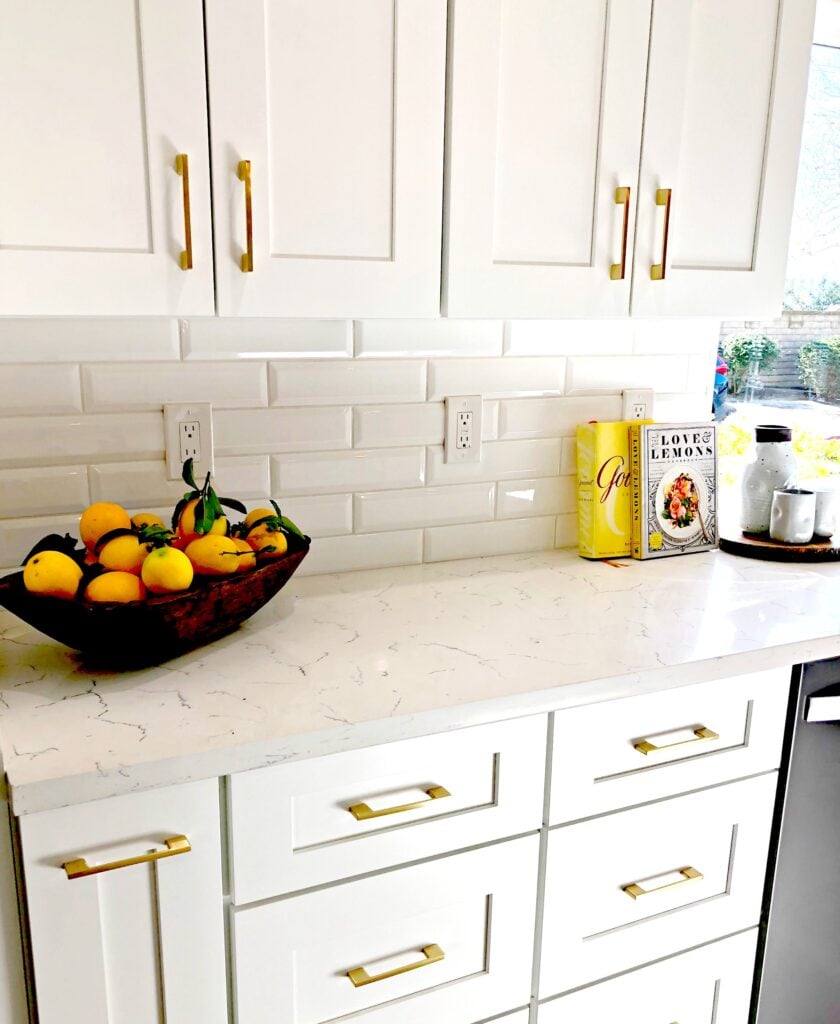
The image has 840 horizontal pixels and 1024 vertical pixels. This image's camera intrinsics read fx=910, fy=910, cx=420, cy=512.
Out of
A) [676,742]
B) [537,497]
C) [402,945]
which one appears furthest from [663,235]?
[402,945]

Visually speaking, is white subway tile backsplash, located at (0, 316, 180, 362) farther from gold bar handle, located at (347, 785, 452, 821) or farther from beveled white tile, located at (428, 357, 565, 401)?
gold bar handle, located at (347, 785, 452, 821)

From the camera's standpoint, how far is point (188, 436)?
1562 mm

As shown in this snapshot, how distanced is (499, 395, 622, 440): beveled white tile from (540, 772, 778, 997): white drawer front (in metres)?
0.78

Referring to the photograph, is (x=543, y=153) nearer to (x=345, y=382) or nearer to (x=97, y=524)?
(x=345, y=382)

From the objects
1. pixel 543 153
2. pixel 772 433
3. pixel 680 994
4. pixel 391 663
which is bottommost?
pixel 680 994

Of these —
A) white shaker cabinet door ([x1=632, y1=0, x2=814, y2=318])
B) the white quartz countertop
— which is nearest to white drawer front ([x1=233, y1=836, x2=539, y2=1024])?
the white quartz countertop

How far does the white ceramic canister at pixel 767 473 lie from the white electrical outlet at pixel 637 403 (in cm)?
23

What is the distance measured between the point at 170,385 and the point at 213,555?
0.40 m

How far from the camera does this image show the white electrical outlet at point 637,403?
6.42 feet

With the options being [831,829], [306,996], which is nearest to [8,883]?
[306,996]

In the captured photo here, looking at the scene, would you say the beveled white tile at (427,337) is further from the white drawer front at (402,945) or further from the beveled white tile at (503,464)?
the white drawer front at (402,945)

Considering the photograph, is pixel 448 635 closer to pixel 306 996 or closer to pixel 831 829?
pixel 306 996

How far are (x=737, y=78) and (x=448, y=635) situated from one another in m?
1.06

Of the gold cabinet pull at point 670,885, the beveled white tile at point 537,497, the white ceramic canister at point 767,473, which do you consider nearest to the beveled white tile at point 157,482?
the beveled white tile at point 537,497
